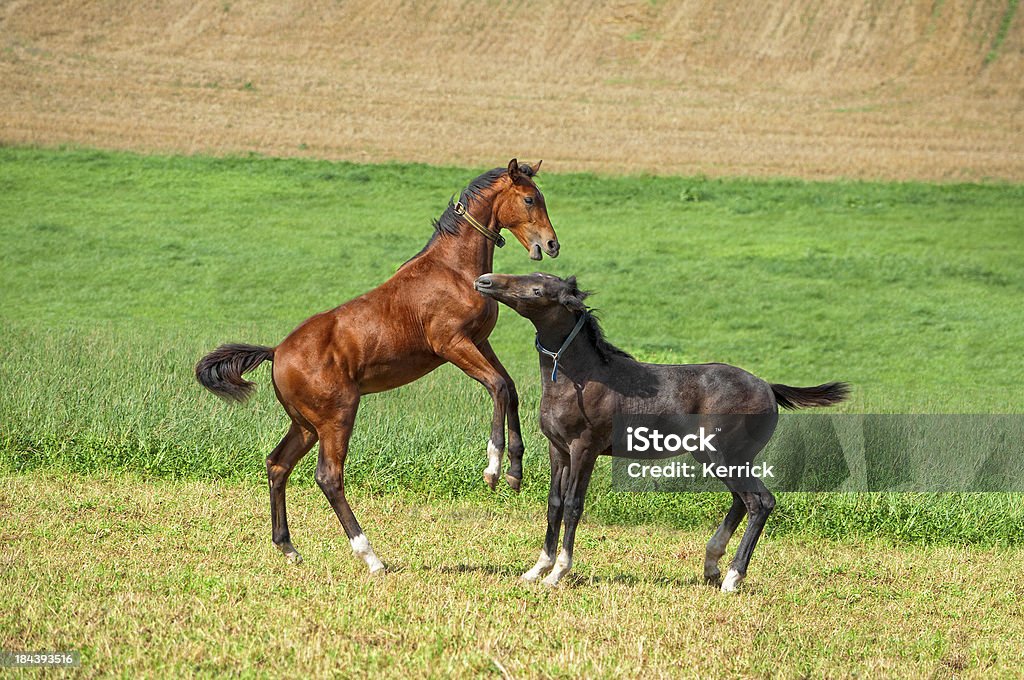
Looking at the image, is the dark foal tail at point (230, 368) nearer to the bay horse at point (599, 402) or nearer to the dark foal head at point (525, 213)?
the dark foal head at point (525, 213)

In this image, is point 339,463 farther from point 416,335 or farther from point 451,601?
point 451,601

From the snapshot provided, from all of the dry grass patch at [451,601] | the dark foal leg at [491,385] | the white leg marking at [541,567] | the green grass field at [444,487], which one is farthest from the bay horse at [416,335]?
the green grass field at [444,487]

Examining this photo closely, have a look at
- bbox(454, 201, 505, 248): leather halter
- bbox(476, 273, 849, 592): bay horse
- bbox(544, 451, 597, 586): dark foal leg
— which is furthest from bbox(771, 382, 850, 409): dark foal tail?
bbox(454, 201, 505, 248): leather halter

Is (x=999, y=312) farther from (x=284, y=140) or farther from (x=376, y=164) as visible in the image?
(x=284, y=140)

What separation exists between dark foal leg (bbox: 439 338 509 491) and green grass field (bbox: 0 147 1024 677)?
2.80 feet

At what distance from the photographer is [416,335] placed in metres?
8.92

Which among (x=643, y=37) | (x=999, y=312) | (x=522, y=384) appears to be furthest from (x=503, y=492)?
(x=643, y=37)

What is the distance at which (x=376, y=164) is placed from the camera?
33.3 meters

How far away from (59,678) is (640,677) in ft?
10.4

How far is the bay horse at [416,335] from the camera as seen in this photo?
8789 millimetres

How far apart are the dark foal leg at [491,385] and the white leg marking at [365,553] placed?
39.8 inches

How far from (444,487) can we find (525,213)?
432 centimetres

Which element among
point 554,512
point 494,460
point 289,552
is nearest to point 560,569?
point 554,512

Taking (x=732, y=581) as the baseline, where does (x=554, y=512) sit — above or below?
above
